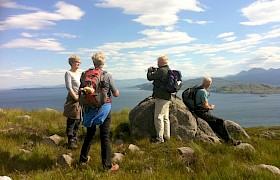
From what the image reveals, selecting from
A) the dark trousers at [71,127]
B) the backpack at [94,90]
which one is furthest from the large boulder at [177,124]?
the backpack at [94,90]

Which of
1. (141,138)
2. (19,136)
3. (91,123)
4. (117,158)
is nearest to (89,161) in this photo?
(117,158)

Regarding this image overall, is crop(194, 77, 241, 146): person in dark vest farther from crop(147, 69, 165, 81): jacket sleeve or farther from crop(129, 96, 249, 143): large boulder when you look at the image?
crop(147, 69, 165, 81): jacket sleeve

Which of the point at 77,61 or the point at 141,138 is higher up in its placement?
the point at 77,61

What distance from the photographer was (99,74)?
6039mm

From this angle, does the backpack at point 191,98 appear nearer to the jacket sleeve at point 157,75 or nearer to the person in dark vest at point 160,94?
the person in dark vest at point 160,94

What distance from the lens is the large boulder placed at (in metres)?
A: 8.95

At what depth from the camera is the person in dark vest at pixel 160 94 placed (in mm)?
8281

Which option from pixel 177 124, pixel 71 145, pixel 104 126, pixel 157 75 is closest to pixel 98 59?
pixel 104 126

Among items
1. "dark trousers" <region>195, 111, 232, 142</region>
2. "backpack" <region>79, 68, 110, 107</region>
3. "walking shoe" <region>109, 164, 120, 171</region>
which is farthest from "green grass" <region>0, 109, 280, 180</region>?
"backpack" <region>79, 68, 110, 107</region>

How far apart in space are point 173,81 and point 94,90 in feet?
10.3

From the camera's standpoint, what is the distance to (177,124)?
9133 millimetres

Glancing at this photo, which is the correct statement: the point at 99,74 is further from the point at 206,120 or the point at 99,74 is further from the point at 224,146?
the point at 206,120

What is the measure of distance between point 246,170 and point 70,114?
504 centimetres

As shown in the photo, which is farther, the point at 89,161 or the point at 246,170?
the point at 89,161
